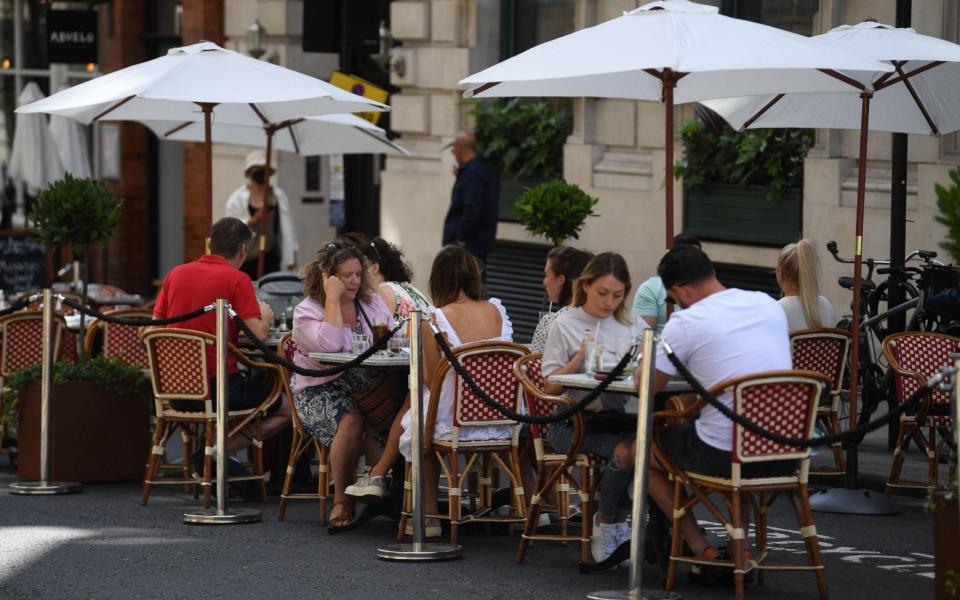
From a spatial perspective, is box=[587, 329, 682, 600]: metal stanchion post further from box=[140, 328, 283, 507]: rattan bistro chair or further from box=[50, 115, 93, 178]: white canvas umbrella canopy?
box=[50, 115, 93, 178]: white canvas umbrella canopy

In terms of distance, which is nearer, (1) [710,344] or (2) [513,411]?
(1) [710,344]

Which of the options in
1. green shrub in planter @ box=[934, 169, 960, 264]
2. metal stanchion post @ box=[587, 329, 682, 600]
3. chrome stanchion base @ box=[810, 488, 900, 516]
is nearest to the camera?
green shrub in planter @ box=[934, 169, 960, 264]

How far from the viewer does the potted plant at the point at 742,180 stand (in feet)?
50.7

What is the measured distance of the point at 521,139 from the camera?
61.0 ft

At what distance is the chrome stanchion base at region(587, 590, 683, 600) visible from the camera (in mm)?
7858

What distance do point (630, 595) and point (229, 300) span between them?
3.76m

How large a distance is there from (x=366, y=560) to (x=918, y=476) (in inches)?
162

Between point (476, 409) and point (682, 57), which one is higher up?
point (682, 57)

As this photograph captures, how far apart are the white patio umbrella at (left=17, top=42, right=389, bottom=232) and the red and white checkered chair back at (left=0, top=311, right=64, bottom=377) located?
132cm

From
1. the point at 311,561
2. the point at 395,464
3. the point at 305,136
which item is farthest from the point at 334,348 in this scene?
the point at 305,136

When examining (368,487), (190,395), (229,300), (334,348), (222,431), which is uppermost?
(229,300)

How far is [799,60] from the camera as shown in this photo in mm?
8867

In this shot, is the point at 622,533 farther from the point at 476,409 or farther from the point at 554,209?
the point at 554,209

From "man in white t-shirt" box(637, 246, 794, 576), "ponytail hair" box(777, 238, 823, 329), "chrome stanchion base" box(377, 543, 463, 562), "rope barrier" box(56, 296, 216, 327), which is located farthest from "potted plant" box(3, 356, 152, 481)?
"man in white t-shirt" box(637, 246, 794, 576)
